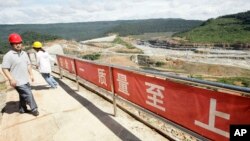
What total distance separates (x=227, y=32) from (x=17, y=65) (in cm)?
14455

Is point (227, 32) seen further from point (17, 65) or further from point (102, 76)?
point (17, 65)

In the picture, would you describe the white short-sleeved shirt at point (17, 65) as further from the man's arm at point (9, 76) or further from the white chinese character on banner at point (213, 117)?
the white chinese character on banner at point (213, 117)

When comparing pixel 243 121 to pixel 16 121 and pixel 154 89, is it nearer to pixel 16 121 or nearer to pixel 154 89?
pixel 154 89

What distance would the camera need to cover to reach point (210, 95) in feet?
9.53

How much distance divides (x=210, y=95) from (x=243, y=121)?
1.54 ft

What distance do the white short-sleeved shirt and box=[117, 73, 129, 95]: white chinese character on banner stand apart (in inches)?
88.3

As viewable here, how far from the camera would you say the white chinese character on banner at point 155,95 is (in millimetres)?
3875

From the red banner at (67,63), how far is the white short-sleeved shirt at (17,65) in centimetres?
286

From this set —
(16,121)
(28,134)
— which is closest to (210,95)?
(28,134)

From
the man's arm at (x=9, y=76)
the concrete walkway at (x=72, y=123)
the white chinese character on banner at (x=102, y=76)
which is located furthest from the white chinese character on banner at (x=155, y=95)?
the man's arm at (x=9, y=76)

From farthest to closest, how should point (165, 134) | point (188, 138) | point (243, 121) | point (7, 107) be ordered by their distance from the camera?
point (7, 107) → point (188, 138) → point (165, 134) → point (243, 121)

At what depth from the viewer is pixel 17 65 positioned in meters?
5.46

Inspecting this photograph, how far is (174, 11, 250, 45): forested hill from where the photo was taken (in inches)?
4685

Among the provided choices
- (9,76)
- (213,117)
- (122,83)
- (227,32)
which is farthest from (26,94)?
(227,32)
